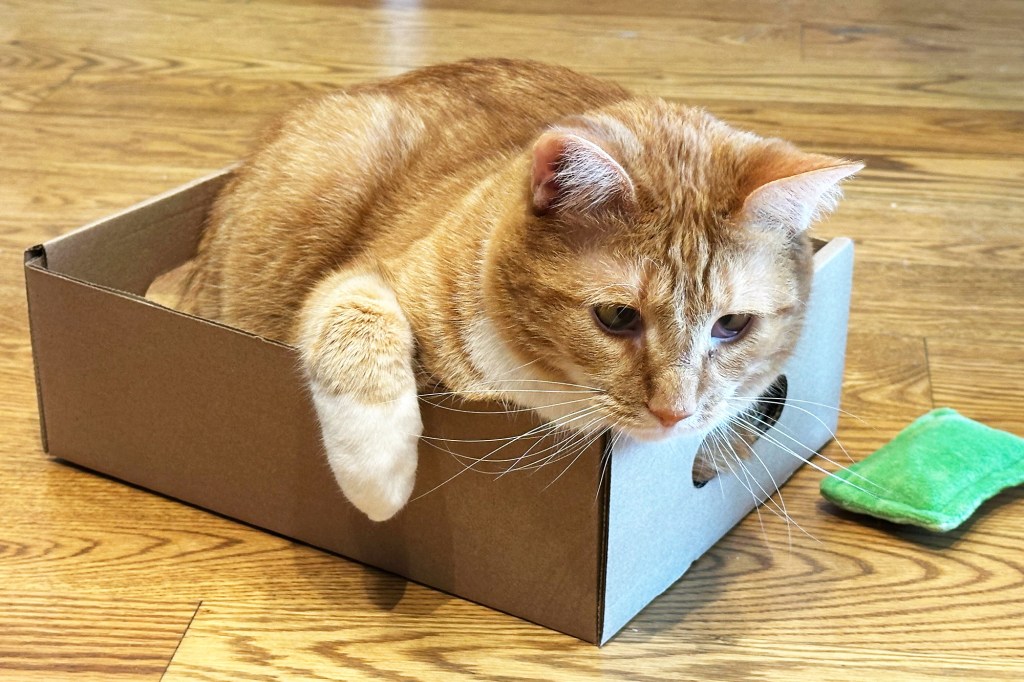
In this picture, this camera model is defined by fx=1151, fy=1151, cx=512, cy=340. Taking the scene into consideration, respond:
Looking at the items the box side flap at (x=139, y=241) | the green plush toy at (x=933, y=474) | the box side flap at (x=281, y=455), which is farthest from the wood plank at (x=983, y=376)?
the box side flap at (x=139, y=241)

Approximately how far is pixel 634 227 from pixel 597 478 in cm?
25

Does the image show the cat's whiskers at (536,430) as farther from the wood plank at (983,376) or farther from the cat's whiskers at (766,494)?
the wood plank at (983,376)

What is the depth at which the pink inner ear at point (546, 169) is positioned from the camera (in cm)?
107

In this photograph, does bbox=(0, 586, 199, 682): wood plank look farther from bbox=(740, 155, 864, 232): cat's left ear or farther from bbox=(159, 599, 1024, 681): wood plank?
bbox=(740, 155, 864, 232): cat's left ear

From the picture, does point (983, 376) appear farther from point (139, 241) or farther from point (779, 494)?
point (139, 241)

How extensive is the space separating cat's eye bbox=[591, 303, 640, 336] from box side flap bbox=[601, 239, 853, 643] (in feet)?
0.37

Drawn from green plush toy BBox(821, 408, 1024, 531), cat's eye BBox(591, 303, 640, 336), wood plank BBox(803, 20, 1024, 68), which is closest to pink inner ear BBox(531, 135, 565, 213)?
cat's eye BBox(591, 303, 640, 336)

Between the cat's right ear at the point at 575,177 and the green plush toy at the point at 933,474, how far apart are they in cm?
59

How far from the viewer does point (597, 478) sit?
115cm

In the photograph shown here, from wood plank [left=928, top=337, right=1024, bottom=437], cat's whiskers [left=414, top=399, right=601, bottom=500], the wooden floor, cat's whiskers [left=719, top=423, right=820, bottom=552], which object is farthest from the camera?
wood plank [left=928, top=337, right=1024, bottom=437]

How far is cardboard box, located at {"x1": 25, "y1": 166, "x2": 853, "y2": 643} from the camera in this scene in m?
1.22

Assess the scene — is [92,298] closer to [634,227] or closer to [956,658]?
[634,227]

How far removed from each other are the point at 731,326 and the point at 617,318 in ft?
0.42

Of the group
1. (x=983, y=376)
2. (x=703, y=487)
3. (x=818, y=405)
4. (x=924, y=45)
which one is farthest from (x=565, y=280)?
(x=924, y=45)
